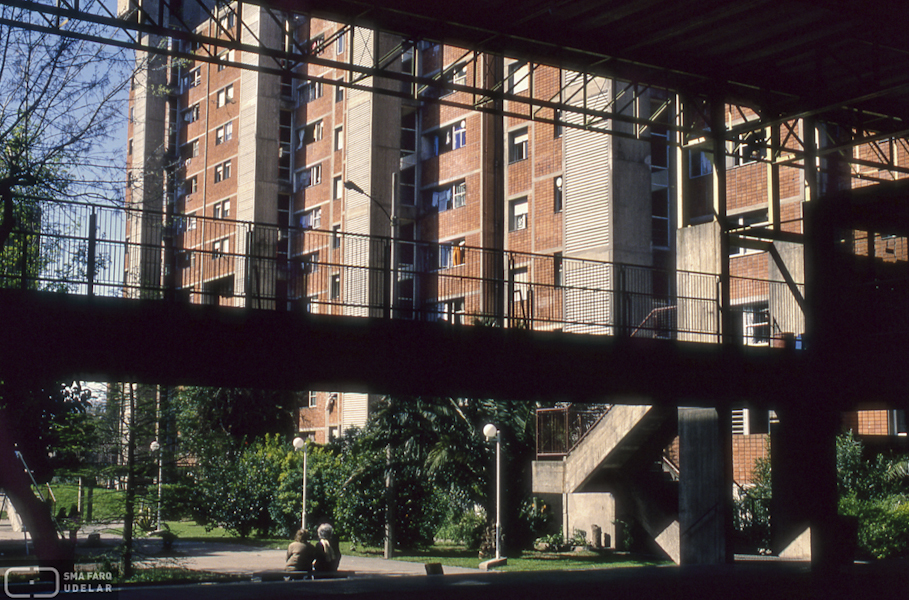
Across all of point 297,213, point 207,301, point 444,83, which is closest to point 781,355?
point 444,83

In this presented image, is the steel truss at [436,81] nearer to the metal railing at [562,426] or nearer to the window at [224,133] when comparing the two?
the metal railing at [562,426]

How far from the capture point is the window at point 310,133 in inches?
2205

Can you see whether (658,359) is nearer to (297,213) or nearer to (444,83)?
(444,83)

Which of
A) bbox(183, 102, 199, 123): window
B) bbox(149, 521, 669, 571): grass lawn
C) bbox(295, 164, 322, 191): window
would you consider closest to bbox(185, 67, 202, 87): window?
bbox(183, 102, 199, 123): window

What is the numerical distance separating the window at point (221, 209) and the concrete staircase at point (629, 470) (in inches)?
1552

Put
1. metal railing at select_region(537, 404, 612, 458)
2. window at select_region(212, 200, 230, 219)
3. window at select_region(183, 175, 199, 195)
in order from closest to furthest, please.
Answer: metal railing at select_region(537, 404, 612, 458) → window at select_region(212, 200, 230, 219) → window at select_region(183, 175, 199, 195)

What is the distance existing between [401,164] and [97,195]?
30611 millimetres

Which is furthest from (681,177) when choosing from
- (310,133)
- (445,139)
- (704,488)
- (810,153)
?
(310,133)

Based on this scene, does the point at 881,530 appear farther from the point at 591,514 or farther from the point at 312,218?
the point at 312,218

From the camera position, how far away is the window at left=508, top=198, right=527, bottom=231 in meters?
44.4

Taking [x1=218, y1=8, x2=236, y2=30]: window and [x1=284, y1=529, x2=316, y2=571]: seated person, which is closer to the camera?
[x1=284, y1=529, x2=316, y2=571]: seated person

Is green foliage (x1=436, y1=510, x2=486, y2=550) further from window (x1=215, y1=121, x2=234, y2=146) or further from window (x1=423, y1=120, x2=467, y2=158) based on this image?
window (x1=215, y1=121, x2=234, y2=146)

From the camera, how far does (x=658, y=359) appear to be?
66.2 ft

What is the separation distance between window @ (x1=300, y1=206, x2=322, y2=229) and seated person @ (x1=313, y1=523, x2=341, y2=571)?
3727 centimetres
